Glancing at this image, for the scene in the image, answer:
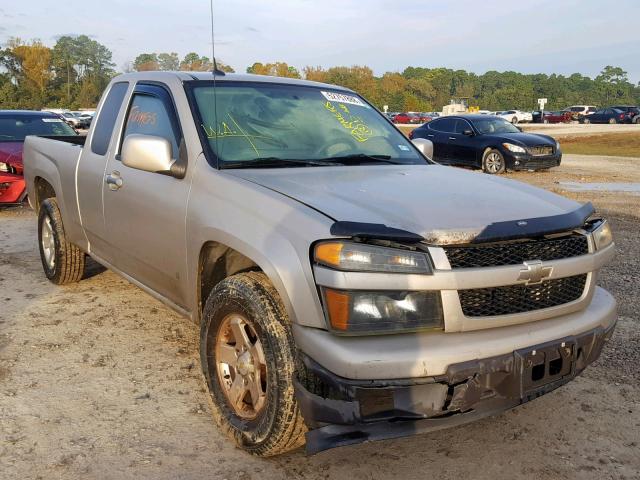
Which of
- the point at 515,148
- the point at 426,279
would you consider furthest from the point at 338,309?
the point at 515,148

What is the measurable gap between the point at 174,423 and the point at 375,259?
1506 mm

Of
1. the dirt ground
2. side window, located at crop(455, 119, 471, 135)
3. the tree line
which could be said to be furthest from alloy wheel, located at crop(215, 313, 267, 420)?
the tree line

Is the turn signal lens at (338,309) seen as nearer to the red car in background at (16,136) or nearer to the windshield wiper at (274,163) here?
the windshield wiper at (274,163)

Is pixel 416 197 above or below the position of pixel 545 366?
above

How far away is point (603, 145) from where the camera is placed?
26.0m

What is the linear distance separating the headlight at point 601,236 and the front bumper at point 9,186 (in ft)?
27.4

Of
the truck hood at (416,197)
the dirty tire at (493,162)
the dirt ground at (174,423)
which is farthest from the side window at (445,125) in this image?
the truck hood at (416,197)

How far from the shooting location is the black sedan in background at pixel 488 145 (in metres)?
14.8

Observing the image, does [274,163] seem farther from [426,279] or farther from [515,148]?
[515,148]


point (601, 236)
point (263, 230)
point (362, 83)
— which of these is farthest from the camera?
point (362, 83)

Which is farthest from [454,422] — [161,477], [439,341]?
[161,477]

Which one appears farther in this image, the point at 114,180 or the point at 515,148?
the point at 515,148

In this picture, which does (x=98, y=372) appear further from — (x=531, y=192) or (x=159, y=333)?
(x=531, y=192)

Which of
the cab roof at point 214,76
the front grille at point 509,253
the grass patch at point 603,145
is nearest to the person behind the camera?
the front grille at point 509,253
